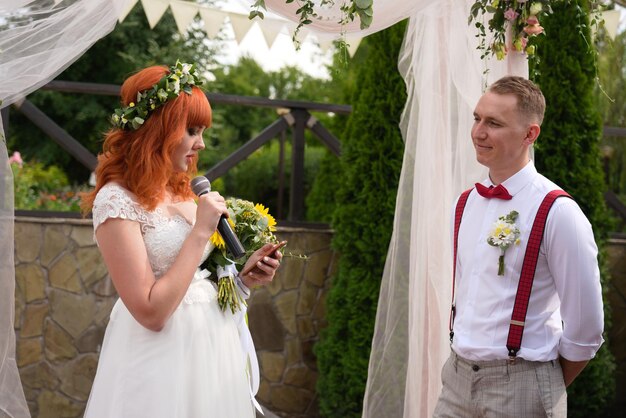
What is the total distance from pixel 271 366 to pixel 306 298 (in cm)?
52

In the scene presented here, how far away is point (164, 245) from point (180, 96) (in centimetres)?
49

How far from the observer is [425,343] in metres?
3.66

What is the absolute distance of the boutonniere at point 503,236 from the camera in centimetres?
271

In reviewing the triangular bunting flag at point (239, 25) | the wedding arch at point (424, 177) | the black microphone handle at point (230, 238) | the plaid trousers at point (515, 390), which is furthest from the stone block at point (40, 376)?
the plaid trousers at point (515, 390)

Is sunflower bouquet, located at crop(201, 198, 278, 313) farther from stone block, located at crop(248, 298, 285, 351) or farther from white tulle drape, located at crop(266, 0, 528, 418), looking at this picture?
stone block, located at crop(248, 298, 285, 351)

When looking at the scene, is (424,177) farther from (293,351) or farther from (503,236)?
(293,351)

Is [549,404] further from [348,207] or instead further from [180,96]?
[348,207]

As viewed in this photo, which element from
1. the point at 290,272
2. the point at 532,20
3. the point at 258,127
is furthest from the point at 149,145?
the point at 258,127

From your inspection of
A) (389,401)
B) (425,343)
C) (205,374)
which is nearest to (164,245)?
(205,374)

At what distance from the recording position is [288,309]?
5840 millimetres

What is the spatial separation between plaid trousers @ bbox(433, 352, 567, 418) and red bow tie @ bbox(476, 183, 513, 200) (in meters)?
0.54

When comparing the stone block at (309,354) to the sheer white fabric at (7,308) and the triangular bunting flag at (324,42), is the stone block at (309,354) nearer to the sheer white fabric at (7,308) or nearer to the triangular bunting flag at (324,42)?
the triangular bunting flag at (324,42)

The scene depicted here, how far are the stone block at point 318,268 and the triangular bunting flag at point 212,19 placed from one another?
1.75 m

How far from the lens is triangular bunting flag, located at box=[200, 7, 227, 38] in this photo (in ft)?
20.1
